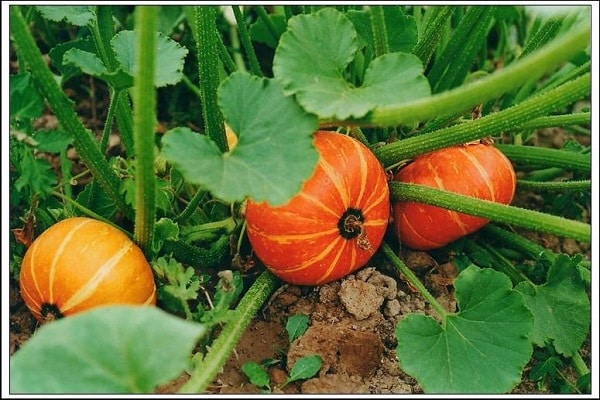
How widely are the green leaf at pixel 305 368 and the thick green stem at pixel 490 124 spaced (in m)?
0.70

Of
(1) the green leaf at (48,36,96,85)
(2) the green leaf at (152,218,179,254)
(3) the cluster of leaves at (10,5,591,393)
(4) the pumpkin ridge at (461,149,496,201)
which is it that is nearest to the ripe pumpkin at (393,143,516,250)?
(4) the pumpkin ridge at (461,149,496,201)

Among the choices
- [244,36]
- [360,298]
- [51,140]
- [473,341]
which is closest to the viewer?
[51,140]

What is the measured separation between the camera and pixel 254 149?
191 cm

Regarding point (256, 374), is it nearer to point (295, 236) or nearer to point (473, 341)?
point (295, 236)

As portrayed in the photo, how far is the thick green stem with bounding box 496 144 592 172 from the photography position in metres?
2.65

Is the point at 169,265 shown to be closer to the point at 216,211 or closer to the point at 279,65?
the point at 216,211

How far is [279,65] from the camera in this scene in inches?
78.8

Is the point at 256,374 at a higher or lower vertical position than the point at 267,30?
lower

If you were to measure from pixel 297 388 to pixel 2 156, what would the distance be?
41.4 inches

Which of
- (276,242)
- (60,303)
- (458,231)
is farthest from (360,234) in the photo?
(60,303)

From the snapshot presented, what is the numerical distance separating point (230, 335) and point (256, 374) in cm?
17

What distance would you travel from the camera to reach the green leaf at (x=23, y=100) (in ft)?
6.40

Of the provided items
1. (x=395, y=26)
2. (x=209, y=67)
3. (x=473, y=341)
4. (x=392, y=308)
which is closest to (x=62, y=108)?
(x=209, y=67)

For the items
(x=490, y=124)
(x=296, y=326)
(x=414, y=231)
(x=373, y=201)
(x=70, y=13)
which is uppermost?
(x=70, y=13)
